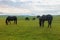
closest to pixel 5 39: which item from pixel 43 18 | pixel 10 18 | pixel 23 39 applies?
pixel 23 39

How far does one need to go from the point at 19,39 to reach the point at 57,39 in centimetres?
313

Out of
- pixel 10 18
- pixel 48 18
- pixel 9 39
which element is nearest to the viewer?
pixel 9 39

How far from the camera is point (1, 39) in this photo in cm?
1464

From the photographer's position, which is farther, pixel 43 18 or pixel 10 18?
pixel 10 18

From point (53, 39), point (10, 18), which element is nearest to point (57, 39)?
point (53, 39)

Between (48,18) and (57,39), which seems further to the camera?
(48,18)

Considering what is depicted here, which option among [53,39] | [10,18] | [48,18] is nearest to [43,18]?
[48,18]

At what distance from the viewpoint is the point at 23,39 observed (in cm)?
1451

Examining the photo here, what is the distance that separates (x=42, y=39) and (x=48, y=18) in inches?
464

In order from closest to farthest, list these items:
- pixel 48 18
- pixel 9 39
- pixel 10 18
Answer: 1. pixel 9 39
2. pixel 48 18
3. pixel 10 18

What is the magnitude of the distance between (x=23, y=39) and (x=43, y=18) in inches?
480

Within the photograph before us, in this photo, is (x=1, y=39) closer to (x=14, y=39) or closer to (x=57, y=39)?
(x=14, y=39)

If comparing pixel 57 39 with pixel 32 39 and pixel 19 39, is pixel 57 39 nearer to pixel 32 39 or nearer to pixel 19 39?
pixel 32 39

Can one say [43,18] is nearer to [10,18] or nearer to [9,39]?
[10,18]
